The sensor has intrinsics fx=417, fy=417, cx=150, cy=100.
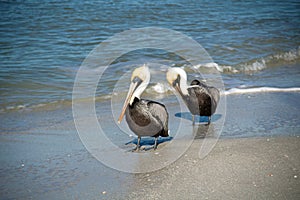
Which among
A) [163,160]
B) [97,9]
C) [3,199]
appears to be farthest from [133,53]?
[3,199]

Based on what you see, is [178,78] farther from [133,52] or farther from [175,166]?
[133,52]

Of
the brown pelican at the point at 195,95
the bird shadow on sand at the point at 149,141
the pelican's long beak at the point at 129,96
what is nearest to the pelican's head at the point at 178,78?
the brown pelican at the point at 195,95

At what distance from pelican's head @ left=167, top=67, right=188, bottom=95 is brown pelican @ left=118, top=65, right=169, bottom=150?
2.36 ft

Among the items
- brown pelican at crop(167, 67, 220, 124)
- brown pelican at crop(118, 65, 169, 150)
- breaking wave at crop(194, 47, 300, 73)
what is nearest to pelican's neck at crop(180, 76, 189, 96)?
brown pelican at crop(167, 67, 220, 124)

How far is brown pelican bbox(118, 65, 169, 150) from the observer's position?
14.7ft

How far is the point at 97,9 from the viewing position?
13.6m

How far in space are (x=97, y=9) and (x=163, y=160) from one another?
1021 centimetres

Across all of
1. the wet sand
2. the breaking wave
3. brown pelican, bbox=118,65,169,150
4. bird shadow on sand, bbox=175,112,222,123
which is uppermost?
brown pelican, bbox=118,65,169,150

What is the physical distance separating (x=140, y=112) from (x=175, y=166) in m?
0.79

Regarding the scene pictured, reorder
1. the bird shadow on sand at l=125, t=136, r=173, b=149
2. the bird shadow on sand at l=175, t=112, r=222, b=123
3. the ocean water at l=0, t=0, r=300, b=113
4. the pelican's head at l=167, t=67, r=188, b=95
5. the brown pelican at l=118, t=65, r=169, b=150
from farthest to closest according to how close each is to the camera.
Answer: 1. the ocean water at l=0, t=0, r=300, b=113
2. the bird shadow on sand at l=175, t=112, r=222, b=123
3. the pelican's head at l=167, t=67, r=188, b=95
4. the bird shadow on sand at l=125, t=136, r=173, b=149
5. the brown pelican at l=118, t=65, r=169, b=150

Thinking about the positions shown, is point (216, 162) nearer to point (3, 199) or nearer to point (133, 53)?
point (3, 199)

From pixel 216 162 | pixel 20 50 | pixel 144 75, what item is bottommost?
pixel 20 50

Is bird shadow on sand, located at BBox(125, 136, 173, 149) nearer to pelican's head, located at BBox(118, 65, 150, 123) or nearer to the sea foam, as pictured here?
pelican's head, located at BBox(118, 65, 150, 123)

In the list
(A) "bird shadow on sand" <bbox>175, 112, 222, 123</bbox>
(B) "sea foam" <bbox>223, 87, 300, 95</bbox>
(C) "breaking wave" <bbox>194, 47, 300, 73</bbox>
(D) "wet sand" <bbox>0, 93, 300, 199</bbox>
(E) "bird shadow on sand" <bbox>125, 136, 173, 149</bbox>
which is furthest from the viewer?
(C) "breaking wave" <bbox>194, 47, 300, 73</bbox>
